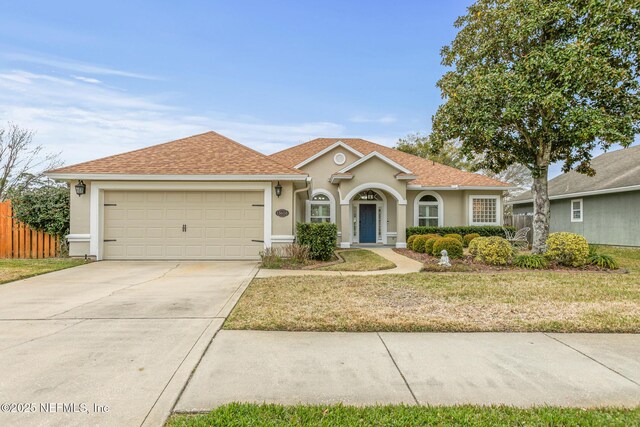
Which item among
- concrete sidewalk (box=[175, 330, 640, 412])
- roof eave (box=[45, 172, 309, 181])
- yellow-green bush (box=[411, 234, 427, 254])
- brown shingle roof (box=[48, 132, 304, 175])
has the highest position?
brown shingle roof (box=[48, 132, 304, 175])

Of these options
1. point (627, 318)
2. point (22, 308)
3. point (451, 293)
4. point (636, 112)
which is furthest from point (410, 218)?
point (22, 308)

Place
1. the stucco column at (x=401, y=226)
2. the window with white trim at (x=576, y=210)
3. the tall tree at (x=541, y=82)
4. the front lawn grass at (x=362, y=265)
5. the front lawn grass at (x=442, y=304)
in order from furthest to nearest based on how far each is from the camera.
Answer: the window with white trim at (x=576, y=210) < the stucco column at (x=401, y=226) < the front lawn grass at (x=362, y=265) < the tall tree at (x=541, y=82) < the front lawn grass at (x=442, y=304)

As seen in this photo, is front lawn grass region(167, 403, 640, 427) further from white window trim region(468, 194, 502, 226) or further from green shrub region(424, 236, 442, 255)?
white window trim region(468, 194, 502, 226)

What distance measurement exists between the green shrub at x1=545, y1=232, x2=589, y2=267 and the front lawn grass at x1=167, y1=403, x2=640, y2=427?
27.4 feet

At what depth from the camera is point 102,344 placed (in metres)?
3.74

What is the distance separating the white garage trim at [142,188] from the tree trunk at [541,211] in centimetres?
876

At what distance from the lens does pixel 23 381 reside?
9.52 ft

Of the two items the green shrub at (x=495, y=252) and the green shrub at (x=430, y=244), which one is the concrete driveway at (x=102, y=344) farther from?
the green shrub at (x=430, y=244)

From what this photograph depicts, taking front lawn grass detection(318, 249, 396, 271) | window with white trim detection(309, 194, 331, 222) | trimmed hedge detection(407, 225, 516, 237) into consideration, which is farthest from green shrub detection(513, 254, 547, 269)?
window with white trim detection(309, 194, 331, 222)

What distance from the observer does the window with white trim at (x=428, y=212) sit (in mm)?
17000

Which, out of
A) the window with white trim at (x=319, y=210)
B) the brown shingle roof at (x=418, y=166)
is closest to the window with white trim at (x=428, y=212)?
the brown shingle roof at (x=418, y=166)

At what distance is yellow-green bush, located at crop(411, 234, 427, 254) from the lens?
42.9ft

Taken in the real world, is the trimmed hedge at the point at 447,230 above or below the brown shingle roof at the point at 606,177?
below

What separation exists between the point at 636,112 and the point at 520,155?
300 cm
